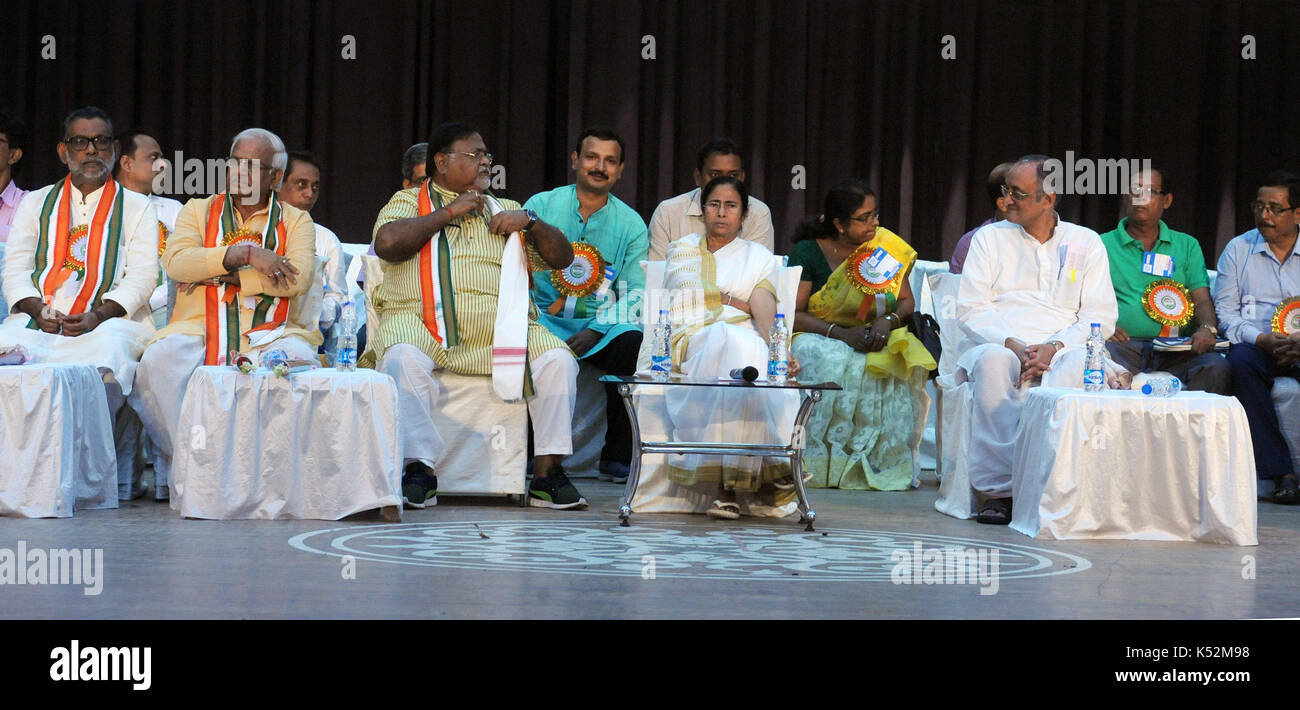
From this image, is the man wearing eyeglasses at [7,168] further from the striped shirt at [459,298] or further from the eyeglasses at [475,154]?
the eyeglasses at [475,154]

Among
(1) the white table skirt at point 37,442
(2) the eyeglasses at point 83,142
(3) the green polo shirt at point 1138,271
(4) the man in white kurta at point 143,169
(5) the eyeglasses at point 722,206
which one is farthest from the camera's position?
(3) the green polo shirt at point 1138,271

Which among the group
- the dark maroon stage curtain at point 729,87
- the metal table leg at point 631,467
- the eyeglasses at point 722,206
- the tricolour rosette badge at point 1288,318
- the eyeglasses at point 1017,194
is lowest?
the metal table leg at point 631,467

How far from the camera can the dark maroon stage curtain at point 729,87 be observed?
759cm

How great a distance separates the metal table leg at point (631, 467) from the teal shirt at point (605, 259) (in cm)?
134

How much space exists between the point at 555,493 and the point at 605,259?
1512 millimetres

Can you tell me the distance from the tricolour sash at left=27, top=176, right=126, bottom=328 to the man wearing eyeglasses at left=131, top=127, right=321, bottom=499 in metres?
0.34

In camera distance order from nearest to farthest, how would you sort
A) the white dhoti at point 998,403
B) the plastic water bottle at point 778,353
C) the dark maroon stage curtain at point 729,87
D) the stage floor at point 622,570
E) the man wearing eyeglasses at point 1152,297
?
the stage floor at point 622,570 → the plastic water bottle at point 778,353 → the white dhoti at point 998,403 → the man wearing eyeglasses at point 1152,297 → the dark maroon stage curtain at point 729,87

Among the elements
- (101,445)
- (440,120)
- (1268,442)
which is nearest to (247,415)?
(101,445)

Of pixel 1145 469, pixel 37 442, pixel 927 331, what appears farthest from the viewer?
pixel 927 331

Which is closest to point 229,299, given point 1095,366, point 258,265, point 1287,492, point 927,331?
point 258,265

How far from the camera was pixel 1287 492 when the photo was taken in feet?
19.0

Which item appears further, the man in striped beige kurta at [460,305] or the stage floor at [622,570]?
the man in striped beige kurta at [460,305]

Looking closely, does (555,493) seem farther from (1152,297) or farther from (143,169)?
(1152,297)

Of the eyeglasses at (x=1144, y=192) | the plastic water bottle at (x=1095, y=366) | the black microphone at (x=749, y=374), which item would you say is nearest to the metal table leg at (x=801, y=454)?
the black microphone at (x=749, y=374)
